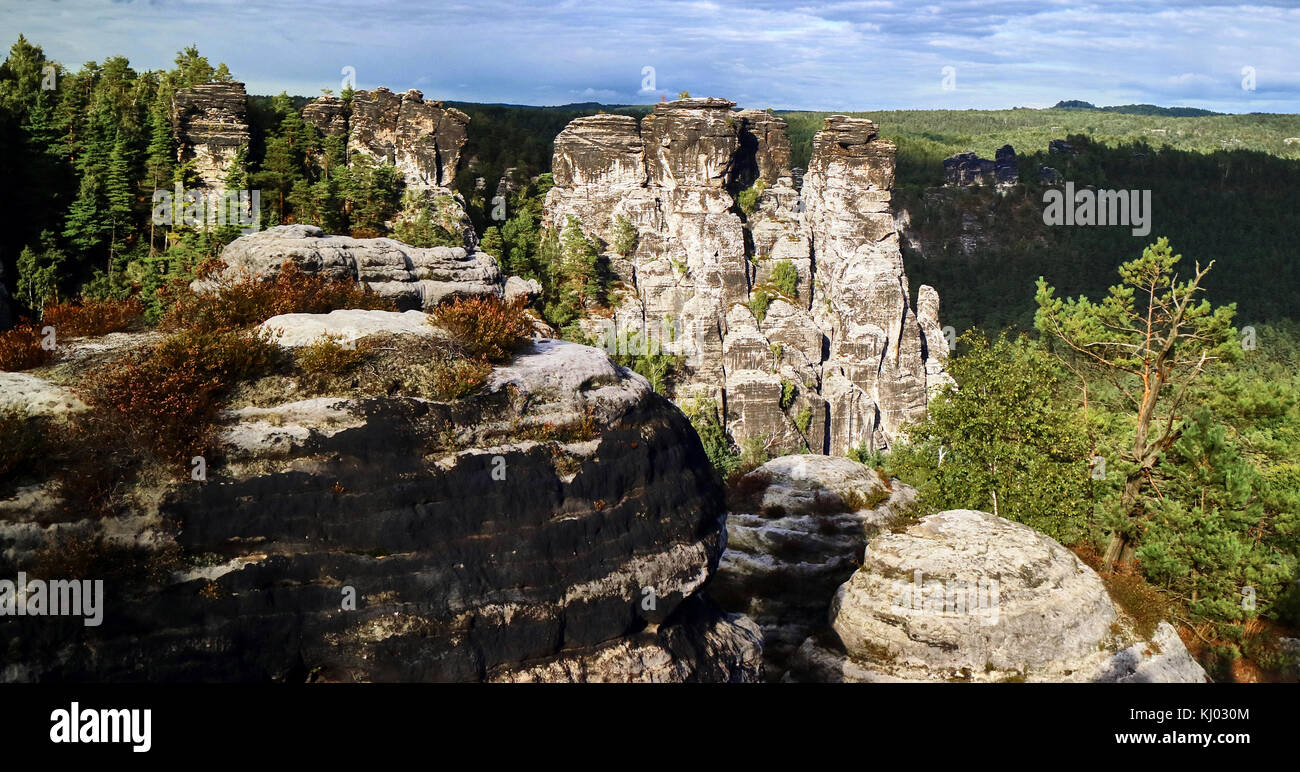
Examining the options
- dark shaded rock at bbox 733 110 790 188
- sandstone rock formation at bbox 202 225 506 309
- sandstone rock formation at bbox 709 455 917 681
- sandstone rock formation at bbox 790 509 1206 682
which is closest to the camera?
sandstone rock formation at bbox 202 225 506 309

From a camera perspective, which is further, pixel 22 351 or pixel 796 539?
pixel 796 539

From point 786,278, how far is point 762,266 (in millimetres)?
2976

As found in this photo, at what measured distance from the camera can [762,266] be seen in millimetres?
81875

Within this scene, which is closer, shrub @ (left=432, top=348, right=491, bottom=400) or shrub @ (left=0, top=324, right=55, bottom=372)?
shrub @ (left=0, top=324, right=55, bottom=372)

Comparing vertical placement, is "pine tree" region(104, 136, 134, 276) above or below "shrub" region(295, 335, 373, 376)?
above

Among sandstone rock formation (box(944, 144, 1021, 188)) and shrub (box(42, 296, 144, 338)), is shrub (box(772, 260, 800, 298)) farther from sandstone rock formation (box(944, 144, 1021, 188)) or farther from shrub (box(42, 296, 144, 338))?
sandstone rock formation (box(944, 144, 1021, 188))

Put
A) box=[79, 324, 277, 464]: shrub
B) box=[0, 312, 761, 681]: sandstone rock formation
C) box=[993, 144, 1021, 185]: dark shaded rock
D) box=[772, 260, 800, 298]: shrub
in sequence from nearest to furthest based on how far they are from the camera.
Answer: box=[0, 312, 761, 681]: sandstone rock formation → box=[79, 324, 277, 464]: shrub → box=[772, 260, 800, 298]: shrub → box=[993, 144, 1021, 185]: dark shaded rock

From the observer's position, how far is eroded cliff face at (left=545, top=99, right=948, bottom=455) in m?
75.8

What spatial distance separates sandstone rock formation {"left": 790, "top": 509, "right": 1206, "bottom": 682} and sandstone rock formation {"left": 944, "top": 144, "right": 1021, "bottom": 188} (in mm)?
155345

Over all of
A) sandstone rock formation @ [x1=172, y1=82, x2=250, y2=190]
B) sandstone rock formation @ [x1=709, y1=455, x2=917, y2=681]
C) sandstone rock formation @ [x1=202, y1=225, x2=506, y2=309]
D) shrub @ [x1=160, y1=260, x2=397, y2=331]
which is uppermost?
sandstone rock formation @ [x1=172, y1=82, x2=250, y2=190]

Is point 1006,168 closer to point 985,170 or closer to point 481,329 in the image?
point 985,170

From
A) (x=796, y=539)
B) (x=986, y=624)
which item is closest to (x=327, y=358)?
(x=986, y=624)

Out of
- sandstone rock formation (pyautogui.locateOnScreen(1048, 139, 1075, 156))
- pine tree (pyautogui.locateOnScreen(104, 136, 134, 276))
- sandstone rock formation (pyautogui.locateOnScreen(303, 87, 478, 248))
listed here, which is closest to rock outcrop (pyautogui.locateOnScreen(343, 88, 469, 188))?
sandstone rock formation (pyautogui.locateOnScreen(303, 87, 478, 248))

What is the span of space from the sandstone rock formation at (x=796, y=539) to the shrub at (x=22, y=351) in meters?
16.6
